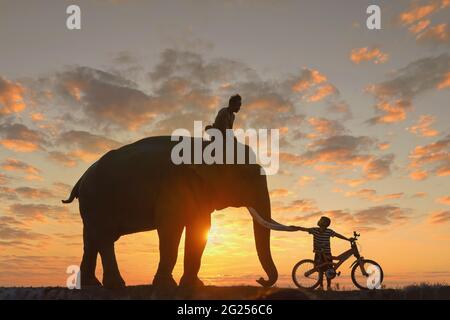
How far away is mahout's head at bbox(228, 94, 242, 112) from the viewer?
20359 mm

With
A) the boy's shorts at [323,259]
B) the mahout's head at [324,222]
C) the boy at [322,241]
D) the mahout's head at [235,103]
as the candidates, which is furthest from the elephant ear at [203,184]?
the boy's shorts at [323,259]

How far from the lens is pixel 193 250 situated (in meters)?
18.8

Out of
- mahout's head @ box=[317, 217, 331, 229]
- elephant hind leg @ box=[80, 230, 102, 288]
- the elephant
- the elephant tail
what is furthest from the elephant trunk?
the elephant tail

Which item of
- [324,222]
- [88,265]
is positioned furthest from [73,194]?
[324,222]

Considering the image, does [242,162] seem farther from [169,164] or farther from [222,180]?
[169,164]

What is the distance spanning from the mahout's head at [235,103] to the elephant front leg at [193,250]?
4220 mm

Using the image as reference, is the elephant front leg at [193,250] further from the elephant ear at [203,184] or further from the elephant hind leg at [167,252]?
the elephant ear at [203,184]

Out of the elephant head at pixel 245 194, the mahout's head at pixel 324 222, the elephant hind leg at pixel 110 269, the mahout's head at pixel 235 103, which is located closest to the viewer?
the mahout's head at pixel 324 222

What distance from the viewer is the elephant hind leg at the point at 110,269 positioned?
782 inches

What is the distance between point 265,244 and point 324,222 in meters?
2.22

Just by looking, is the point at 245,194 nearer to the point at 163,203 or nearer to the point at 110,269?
the point at 163,203

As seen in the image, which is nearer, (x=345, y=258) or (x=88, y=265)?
(x=345, y=258)
